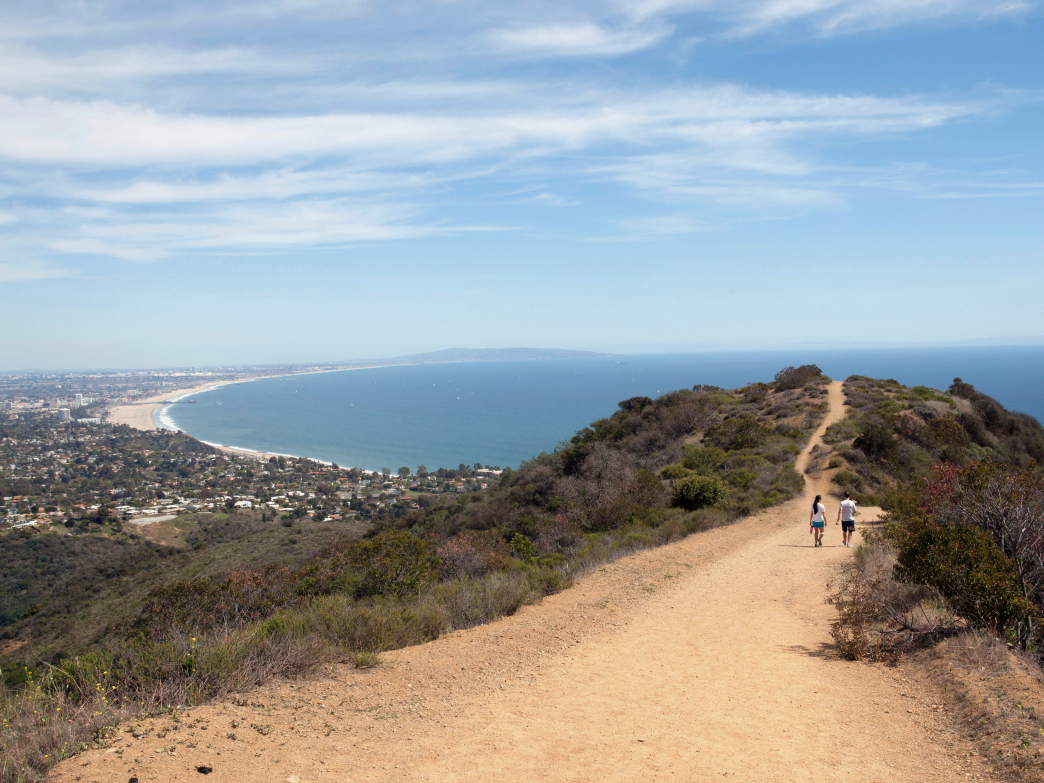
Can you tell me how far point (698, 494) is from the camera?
18.0 m

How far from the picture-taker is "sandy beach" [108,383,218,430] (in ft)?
345

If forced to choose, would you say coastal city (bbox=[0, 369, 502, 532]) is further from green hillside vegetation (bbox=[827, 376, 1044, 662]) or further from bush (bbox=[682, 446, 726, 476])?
green hillside vegetation (bbox=[827, 376, 1044, 662])

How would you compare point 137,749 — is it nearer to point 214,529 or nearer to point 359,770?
point 359,770

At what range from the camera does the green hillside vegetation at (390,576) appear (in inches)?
191

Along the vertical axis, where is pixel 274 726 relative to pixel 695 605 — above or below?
above

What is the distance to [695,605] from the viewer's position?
31.4ft


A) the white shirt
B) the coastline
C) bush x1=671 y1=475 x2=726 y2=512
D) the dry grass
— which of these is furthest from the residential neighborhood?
the dry grass

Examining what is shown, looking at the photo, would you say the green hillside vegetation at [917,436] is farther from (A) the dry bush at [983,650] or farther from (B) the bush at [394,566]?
(B) the bush at [394,566]

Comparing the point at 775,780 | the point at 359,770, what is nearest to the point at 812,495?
the point at 775,780

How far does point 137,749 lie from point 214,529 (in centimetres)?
3589

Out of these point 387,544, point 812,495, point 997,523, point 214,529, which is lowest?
point 214,529

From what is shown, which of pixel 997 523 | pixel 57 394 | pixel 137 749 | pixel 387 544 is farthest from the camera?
pixel 57 394

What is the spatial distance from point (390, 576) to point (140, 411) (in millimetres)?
142426

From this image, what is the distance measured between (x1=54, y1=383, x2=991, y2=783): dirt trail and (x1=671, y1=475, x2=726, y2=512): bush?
31.2 feet
